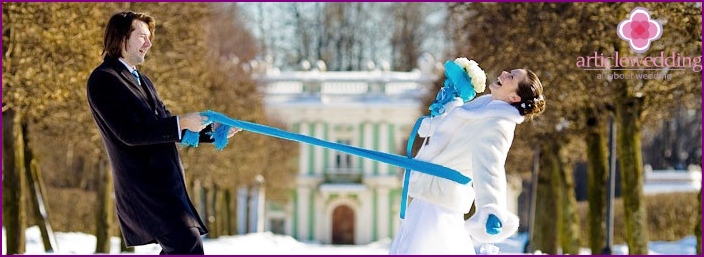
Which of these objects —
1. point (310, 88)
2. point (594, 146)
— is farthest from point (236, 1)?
point (594, 146)

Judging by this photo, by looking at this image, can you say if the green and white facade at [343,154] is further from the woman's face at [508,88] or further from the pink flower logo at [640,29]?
the woman's face at [508,88]

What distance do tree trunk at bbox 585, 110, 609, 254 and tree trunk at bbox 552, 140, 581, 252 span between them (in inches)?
119

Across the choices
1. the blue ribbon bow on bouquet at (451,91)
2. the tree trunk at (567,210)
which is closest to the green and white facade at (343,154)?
the tree trunk at (567,210)

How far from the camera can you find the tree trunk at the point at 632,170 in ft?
61.9

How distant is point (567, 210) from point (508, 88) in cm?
1916

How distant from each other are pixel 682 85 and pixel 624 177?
1.60 m

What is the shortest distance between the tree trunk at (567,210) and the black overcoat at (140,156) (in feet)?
62.3

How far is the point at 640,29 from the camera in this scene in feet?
51.5

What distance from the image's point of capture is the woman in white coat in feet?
21.7

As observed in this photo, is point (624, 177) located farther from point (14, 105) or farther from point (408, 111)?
point (408, 111)

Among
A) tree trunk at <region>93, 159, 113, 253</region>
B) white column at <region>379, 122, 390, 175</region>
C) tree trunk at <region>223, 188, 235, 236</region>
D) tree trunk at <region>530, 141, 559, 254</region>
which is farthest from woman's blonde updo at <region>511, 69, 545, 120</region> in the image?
white column at <region>379, 122, 390, 175</region>

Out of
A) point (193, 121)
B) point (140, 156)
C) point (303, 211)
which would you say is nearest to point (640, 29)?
point (193, 121)

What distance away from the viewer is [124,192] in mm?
6484

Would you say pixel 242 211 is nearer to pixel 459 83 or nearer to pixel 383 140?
pixel 383 140
